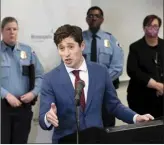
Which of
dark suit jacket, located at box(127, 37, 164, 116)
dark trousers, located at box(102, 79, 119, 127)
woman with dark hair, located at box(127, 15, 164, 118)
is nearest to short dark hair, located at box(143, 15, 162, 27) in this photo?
woman with dark hair, located at box(127, 15, 164, 118)

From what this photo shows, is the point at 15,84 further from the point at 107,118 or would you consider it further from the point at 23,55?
the point at 107,118

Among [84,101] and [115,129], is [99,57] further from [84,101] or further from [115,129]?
[115,129]

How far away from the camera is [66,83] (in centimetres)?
176

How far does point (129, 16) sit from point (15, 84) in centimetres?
130

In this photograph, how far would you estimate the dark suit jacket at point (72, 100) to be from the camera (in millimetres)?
1693

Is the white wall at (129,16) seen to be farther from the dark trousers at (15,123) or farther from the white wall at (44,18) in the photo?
the dark trousers at (15,123)

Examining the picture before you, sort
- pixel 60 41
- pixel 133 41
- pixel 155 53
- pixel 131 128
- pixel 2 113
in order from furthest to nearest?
1. pixel 133 41
2. pixel 155 53
3. pixel 2 113
4. pixel 60 41
5. pixel 131 128

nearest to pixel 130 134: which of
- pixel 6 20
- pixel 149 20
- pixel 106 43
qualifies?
pixel 106 43

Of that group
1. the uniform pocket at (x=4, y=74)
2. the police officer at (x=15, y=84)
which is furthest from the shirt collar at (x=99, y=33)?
the uniform pocket at (x=4, y=74)

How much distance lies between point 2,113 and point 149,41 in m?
1.37

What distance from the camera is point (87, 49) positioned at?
8.07 feet

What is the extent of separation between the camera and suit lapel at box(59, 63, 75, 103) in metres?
1.73

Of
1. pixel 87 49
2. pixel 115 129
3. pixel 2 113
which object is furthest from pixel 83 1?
pixel 115 129

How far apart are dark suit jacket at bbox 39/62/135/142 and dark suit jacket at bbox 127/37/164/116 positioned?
806 millimetres
